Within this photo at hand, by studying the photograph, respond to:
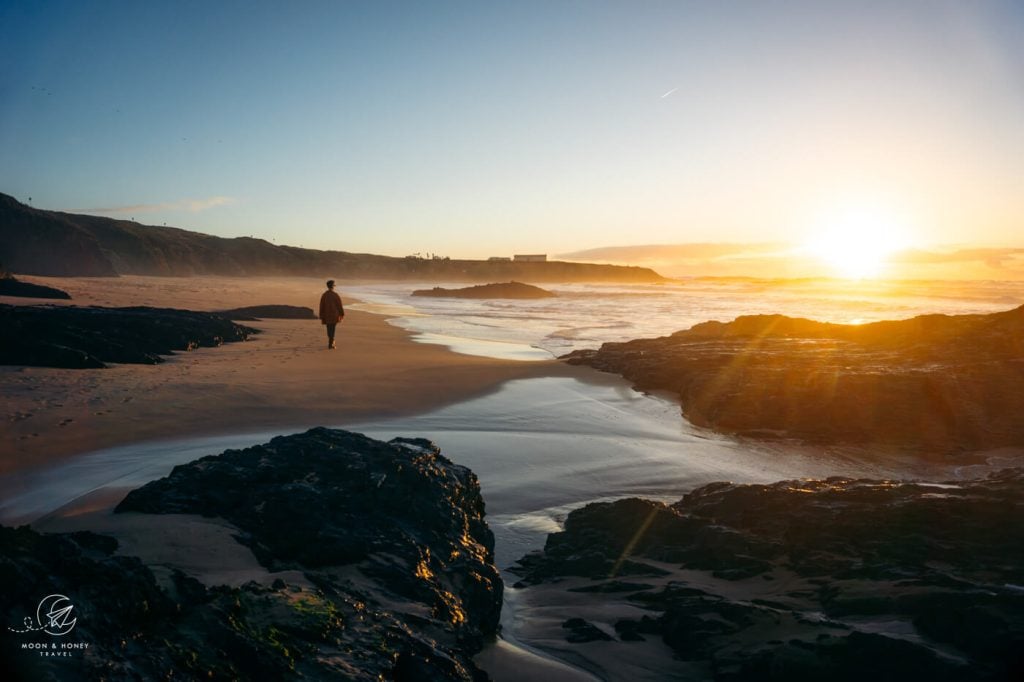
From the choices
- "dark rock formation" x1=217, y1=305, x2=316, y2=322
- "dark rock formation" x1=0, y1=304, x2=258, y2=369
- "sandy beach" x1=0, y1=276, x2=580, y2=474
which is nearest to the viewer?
"sandy beach" x1=0, y1=276, x2=580, y2=474

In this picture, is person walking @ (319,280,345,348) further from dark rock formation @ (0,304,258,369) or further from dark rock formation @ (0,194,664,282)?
dark rock formation @ (0,194,664,282)

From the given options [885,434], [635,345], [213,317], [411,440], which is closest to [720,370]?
[885,434]

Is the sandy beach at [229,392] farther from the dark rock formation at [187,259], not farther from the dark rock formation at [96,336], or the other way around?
the dark rock formation at [187,259]

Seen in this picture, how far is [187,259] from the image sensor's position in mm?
83688

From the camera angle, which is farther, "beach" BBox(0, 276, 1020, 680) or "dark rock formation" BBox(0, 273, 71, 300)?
"dark rock formation" BBox(0, 273, 71, 300)

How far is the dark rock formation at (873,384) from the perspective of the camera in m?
9.10

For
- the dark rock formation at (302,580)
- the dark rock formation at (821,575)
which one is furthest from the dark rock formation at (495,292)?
the dark rock formation at (302,580)

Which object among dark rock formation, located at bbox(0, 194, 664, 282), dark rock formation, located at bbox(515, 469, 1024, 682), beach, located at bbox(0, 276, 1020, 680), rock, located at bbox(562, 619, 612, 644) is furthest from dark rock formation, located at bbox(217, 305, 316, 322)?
dark rock formation, located at bbox(0, 194, 664, 282)

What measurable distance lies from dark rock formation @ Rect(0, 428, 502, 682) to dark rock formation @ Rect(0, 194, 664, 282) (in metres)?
52.8

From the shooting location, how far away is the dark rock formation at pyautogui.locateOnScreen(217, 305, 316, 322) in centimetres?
2238

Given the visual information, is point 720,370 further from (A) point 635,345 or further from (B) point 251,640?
(B) point 251,640

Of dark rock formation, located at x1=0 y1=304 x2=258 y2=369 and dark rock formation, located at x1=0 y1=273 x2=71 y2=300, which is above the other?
dark rock formation, located at x1=0 y1=273 x2=71 y2=300

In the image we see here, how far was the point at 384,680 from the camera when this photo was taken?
103 inches
